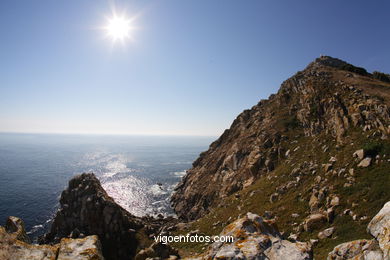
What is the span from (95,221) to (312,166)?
155ft

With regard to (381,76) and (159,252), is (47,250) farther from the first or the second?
(381,76)

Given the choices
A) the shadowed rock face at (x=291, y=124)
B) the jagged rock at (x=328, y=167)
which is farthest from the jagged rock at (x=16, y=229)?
the shadowed rock face at (x=291, y=124)

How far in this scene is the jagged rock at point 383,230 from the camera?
696cm

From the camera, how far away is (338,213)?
21.8 m

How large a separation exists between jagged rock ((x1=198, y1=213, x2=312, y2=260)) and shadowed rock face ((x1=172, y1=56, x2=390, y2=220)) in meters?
29.5

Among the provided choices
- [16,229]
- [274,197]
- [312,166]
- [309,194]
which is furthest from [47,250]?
[312,166]

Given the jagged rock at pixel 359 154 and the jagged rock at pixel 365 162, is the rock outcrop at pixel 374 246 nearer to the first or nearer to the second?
the jagged rock at pixel 365 162

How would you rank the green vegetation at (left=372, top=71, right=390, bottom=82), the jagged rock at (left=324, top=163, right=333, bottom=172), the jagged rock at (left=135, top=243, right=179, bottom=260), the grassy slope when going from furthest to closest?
the green vegetation at (left=372, top=71, right=390, bottom=82), the jagged rock at (left=324, top=163, right=333, bottom=172), the jagged rock at (left=135, top=243, right=179, bottom=260), the grassy slope

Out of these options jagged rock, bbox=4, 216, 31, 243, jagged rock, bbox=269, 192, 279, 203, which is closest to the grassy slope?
jagged rock, bbox=269, 192, 279, 203

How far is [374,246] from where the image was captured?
7602 millimetres

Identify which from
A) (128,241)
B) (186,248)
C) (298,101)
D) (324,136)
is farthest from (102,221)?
(298,101)

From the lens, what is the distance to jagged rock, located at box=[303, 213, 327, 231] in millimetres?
21925

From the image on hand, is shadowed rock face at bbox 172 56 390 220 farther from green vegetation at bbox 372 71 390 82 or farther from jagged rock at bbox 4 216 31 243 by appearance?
jagged rock at bbox 4 216 31 243

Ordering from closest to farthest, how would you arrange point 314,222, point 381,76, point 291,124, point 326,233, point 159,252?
point 326,233
point 314,222
point 159,252
point 291,124
point 381,76
